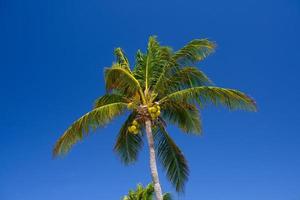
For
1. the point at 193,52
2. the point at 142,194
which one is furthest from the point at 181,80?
the point at 142,194

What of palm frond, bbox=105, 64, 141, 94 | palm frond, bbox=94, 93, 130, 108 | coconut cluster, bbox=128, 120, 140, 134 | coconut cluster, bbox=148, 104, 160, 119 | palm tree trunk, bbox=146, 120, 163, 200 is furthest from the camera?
palm frond, bbox=94, 93, 130, 108

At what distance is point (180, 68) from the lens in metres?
20.7

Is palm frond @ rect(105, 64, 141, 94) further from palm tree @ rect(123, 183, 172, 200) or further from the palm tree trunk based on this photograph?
palm tree @ rect(123, 183, 172, 200)

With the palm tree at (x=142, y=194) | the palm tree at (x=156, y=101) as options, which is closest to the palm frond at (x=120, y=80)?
the palm tree at (x=156, y=101)

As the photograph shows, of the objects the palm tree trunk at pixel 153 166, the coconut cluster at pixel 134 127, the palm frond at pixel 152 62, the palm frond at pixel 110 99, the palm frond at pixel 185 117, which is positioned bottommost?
the palm tree trunk at pixel 153 166

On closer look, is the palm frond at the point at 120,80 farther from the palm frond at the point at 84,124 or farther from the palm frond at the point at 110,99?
the palm frond at the point at 84,124

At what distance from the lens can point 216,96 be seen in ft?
62.6

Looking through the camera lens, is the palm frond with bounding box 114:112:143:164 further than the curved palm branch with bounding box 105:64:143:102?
Yes

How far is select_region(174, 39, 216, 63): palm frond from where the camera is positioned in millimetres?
20844

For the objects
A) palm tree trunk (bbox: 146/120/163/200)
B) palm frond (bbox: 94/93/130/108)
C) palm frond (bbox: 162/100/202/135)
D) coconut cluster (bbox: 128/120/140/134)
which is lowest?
palm tree trunk (bbox: 146/120/163/200)

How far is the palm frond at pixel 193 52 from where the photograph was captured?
68.4ft

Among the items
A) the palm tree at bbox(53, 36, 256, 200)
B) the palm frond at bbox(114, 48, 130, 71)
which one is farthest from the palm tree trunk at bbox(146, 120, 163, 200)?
the palm frond at bbox(114, 48, 130, 71)

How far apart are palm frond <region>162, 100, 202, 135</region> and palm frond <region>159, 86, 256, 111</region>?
1.36 meters

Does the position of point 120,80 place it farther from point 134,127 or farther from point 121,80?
point 134,127
